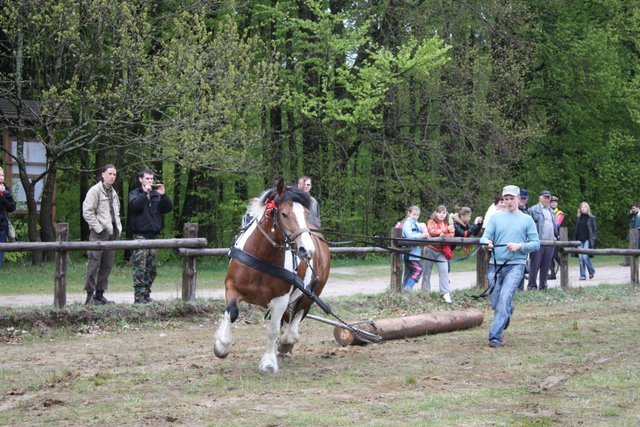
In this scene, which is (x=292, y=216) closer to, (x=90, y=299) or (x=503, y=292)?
(x=503, y=292)

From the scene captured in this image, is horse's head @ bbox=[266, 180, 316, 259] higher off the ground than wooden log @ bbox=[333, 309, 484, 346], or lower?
higher

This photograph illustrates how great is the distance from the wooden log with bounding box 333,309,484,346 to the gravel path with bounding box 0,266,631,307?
4054 mm

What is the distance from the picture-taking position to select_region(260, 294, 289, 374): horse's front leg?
965cm

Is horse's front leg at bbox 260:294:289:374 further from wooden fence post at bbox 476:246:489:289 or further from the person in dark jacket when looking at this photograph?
wooden fence post at bbox 476:246:489:289

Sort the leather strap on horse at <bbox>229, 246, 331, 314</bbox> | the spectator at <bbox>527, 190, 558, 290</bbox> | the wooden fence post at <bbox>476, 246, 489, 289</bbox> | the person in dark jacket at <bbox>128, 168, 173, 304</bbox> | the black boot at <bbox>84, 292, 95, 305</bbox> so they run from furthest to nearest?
the spectator at <bbox>527, 190, 558, 290</bbox>, the wooden fence post at <bbox>476, 246, 489, 289</bbox>, the person in dark jacket at <bbox>128, 168, 173, 304</bbox>, the black boot at <bbox>84, 292, 95, 305</bbox>, the leather strap on horse at <bbox>229, 246, 331, 314</bbox>

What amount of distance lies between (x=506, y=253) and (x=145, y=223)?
18.6ft

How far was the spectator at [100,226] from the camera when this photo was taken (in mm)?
13984

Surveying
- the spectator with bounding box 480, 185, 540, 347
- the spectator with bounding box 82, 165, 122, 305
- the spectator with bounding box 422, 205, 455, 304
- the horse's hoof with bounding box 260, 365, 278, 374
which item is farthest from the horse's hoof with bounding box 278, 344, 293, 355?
the spectator with bounding box 422, 205, 455, 304

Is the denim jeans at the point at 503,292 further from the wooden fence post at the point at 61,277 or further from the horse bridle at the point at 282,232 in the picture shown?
the wooden fence post at the point at 61,277

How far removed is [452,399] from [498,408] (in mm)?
482

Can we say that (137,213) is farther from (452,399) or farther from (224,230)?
(224,230)

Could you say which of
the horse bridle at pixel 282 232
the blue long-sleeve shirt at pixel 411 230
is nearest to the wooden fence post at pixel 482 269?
the blue long-sleeve shirt at pixel 411 230

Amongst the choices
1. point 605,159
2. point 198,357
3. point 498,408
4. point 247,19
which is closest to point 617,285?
point 198,357

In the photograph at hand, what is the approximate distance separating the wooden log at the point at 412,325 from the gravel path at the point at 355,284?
4.05 m
